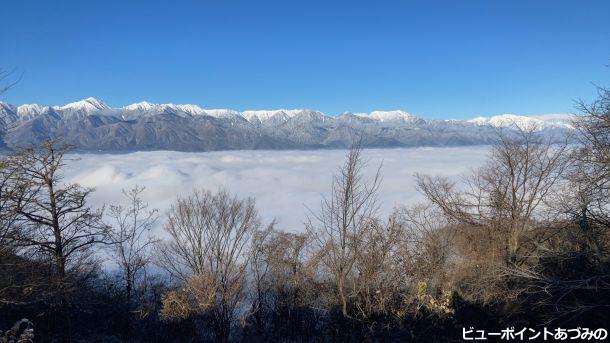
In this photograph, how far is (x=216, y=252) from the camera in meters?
23.4

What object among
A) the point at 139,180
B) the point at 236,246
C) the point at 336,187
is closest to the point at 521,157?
the point at 336,187

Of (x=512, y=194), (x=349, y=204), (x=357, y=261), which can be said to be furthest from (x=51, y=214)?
(x=512, y=194)

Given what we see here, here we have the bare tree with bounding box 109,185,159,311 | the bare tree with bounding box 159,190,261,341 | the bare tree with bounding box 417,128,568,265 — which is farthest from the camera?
the bare tree with bounding box 109,185,159,311

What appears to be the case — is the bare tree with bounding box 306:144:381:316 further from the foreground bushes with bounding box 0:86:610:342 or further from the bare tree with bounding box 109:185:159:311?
the bare tree with bounding box 109:185:159:311

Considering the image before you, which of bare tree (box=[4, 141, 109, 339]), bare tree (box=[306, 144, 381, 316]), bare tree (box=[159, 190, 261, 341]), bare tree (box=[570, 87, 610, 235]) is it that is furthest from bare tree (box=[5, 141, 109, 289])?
bare tree (box=[570, 87, 610, 235])

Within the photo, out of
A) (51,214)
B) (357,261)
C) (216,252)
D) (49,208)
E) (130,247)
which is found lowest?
(130,247)

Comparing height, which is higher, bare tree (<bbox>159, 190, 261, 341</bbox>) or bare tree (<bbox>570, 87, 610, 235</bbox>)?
bare tree (<bbox>570, 87, 610, 235</bbox>)

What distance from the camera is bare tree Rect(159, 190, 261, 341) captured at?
18.9 m

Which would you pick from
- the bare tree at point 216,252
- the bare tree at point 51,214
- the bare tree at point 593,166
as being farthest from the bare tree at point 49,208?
the bare tree at point 593,166

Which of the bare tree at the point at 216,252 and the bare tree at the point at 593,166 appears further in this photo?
the bare tree at the point at 216,252

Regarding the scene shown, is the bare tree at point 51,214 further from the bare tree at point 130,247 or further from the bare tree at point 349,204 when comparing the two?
the bare tree at point 349,204

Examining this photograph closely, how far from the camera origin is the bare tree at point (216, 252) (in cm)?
1891

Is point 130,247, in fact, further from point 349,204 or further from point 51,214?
point 349,204

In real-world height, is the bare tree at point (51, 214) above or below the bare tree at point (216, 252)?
above
